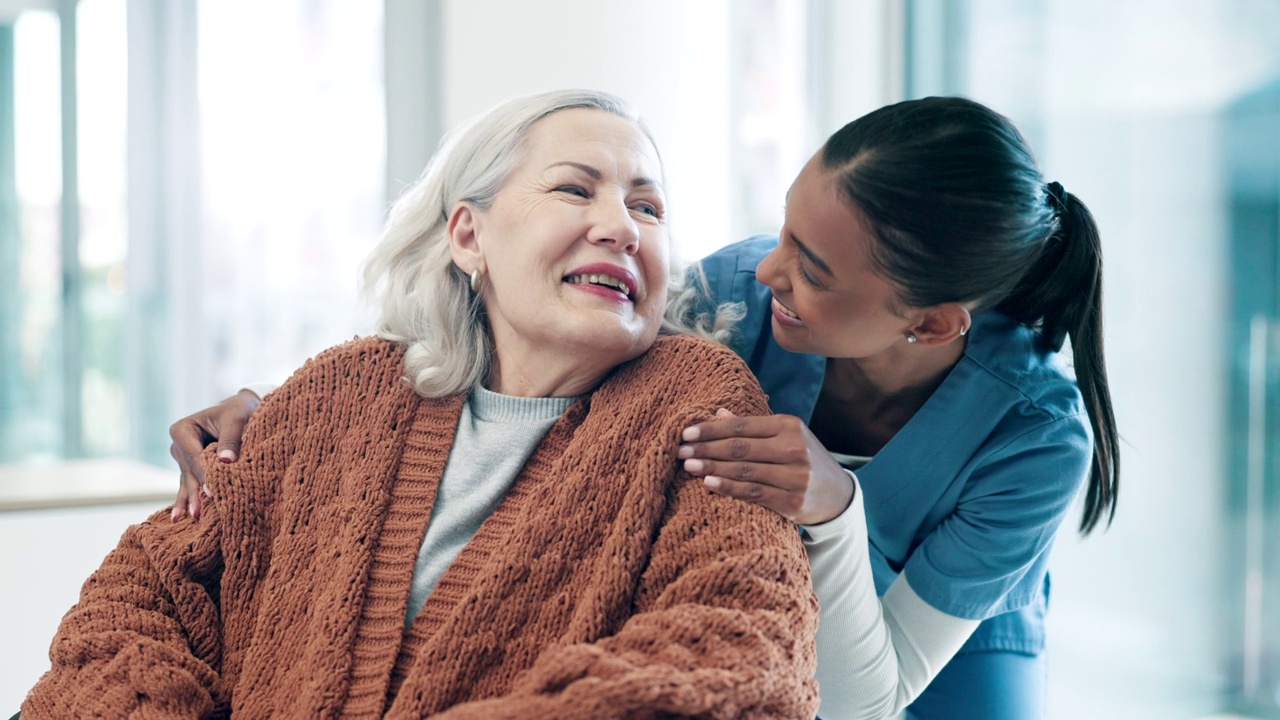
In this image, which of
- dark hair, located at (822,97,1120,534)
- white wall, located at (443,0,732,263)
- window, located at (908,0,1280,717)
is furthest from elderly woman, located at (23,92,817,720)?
window, located at (908,0,1280,717)

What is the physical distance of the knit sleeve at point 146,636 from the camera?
1.19 metres

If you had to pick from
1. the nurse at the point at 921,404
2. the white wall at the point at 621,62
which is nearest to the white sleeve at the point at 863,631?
the nurse at the point at 921,404

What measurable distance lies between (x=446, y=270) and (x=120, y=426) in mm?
3150

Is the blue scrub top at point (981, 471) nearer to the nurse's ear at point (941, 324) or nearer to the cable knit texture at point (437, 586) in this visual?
the nurse's ear at point (941, 324)

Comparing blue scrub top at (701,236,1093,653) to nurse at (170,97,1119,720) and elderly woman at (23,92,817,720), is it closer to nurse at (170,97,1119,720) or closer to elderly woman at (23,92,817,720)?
nurse at (170,97,1119,720)

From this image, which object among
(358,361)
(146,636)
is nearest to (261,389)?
(358,361)

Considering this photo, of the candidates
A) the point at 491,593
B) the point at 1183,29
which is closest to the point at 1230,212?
the point at 1183,29

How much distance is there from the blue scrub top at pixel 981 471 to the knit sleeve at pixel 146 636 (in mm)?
779

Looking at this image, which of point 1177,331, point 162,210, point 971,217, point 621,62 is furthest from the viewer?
point 162,210

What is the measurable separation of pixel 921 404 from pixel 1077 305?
0.26 metres

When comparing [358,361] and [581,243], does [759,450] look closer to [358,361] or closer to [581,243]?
[581,243]

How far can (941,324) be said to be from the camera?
4.76 feet

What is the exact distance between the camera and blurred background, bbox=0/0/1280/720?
2484 millimetres

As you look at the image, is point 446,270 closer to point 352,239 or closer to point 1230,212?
point 1230,212
